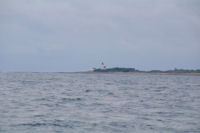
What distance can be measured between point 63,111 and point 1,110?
347 centimetres

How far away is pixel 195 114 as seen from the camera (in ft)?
52.1

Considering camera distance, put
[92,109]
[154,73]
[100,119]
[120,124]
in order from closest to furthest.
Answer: [120,124] < [100,119] < [92,109] < [154,73]

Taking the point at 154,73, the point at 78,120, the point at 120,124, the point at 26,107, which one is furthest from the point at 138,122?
the point at 154,73

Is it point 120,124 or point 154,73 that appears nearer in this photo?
point 120,124

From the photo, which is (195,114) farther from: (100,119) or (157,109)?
(100,119)

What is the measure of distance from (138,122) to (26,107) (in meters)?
7.29

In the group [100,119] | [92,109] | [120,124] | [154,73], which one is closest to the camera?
[120,124]

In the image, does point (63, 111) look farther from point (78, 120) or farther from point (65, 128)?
point (65, 128)

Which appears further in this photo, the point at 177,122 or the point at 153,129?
the point at 177,122

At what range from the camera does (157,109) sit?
17.4m

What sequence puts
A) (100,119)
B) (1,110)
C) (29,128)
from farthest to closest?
(1,110)
(100,119)
(29,128)

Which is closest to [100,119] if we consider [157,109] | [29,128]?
[29,128]

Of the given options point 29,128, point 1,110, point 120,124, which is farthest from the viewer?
point 1,110

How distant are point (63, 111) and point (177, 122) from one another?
633 cm
